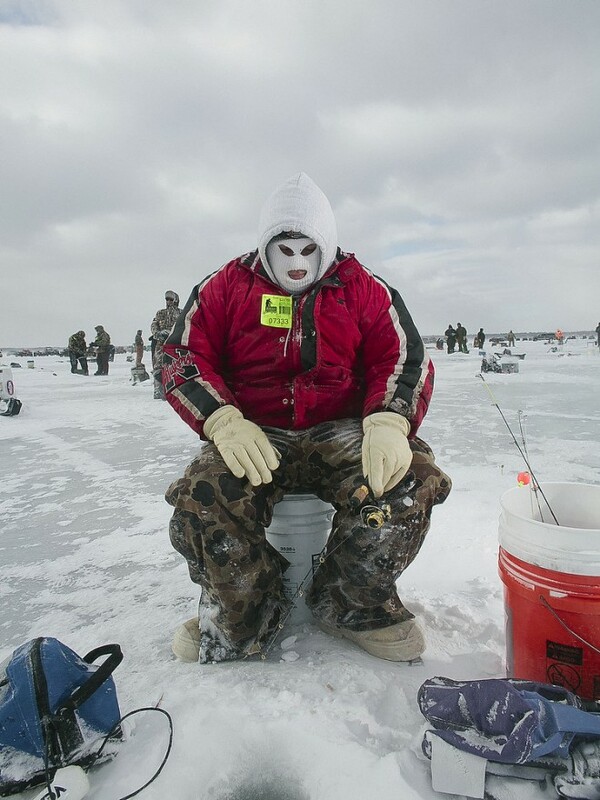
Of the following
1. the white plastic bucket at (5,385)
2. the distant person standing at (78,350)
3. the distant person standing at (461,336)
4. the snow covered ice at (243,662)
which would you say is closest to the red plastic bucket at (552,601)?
the snow covered ice at (243,662)

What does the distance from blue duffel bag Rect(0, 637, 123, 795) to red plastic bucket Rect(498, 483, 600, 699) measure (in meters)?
0.98

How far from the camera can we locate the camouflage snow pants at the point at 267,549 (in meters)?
1.44

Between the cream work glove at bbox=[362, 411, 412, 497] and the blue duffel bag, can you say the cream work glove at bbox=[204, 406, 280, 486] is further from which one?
the blue duffel bag

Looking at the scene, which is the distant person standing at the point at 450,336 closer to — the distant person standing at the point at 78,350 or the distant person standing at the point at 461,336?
the distant person standing at the point at 461,336

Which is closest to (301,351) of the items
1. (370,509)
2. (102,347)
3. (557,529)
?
(370,509)

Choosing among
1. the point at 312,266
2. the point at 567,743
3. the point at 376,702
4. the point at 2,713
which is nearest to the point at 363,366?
the point at 312,266

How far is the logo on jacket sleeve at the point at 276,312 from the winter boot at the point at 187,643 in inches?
40.1

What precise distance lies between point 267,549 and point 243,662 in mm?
326

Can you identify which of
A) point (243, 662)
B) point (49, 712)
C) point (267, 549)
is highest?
point (267, 549)

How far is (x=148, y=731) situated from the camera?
119 cm

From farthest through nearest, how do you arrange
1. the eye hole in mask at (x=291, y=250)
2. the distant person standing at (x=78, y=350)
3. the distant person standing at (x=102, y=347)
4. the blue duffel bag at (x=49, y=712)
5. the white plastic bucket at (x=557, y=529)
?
the distant person standing at (x=78, y=350)
the distant person standing at (x=102, y=347)
the eye hole in mask at (x=291, y=250)
the white plastic bucket at (x=557, y=529)
the blue duffel bag at (x=49, y=712)

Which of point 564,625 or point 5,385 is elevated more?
point 5,385

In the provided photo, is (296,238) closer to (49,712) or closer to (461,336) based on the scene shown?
(49,712)

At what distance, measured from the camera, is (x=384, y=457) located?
4.83ft
